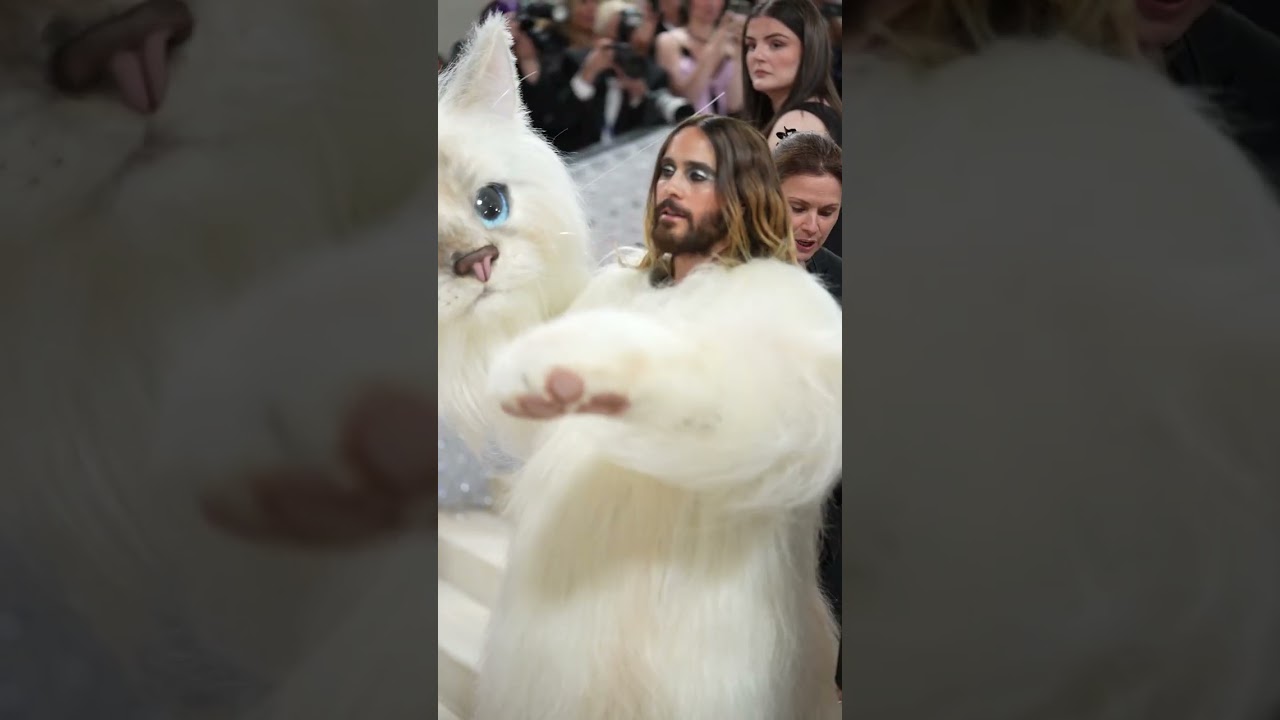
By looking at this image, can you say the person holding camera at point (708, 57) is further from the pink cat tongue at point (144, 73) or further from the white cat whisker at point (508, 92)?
the pink cat tongue at point (144, 73)

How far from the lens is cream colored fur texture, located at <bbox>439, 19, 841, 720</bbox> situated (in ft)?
4.15

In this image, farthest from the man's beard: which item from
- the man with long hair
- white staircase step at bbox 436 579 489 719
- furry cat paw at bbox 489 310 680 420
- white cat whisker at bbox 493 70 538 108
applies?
white staircase step at bbox 436 579 489 719

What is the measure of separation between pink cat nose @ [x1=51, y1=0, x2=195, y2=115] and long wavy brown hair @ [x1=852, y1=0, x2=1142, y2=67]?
89 centimetres

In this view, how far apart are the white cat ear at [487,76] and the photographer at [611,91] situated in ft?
0.18

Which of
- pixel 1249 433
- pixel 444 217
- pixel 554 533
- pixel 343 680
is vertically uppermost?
pixel 444 217

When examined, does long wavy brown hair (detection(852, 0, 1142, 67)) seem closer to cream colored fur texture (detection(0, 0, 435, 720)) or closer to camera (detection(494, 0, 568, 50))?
camera (detection(494, 0, 568, 50))

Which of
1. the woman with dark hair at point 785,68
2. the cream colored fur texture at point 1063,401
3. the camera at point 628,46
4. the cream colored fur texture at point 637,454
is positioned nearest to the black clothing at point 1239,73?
the cream colored fur texture at point 1063,401

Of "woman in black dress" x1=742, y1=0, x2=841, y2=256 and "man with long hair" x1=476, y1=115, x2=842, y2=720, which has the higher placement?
"woman in black dress" x1=742, y1=0, x2=841, y2=256

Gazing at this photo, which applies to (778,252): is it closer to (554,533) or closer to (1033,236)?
(1033,236)

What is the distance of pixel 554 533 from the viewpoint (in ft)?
4.28

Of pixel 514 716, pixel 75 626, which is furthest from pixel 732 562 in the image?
pixel 75 626

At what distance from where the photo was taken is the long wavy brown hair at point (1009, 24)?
1.35 meters

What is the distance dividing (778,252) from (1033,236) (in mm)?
319

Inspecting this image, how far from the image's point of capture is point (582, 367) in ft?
4.07
